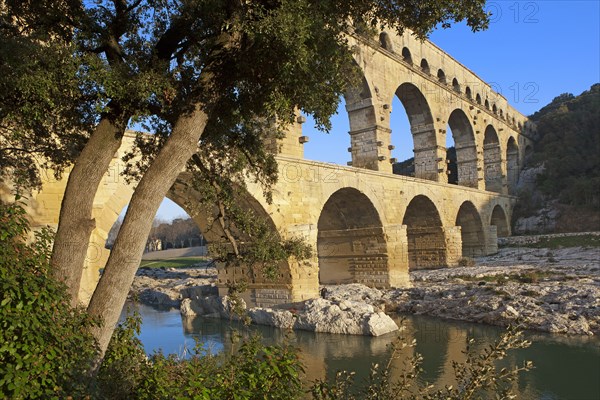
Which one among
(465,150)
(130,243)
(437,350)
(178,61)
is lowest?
(437,350)

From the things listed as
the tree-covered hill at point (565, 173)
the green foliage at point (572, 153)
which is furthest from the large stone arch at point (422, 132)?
the green foliage at point (572, 153)

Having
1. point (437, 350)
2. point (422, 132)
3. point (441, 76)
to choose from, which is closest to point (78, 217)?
point (437, 350)

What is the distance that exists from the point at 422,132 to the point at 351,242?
902 centimetres

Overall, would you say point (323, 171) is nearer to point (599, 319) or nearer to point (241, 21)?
point (599, 319)

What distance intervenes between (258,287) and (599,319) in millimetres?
10744

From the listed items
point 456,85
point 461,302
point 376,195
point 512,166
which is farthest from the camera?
point 512,166

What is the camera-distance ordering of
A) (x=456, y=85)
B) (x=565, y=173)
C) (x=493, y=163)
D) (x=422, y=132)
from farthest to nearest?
(x=565, y=173) < (x=493, y=163) < (x=456, y=85) < (x=422, y=132)

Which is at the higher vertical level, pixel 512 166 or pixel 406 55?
pixel 406 55

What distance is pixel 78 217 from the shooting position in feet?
18.9

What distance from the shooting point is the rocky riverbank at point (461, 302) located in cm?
1451

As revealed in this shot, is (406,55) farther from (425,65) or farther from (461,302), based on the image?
(461,302)

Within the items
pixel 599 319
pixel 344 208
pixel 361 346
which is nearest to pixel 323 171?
pixel 344 208

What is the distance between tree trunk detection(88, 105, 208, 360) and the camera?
5566mm

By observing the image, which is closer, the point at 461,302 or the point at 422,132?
the point at 461,302
